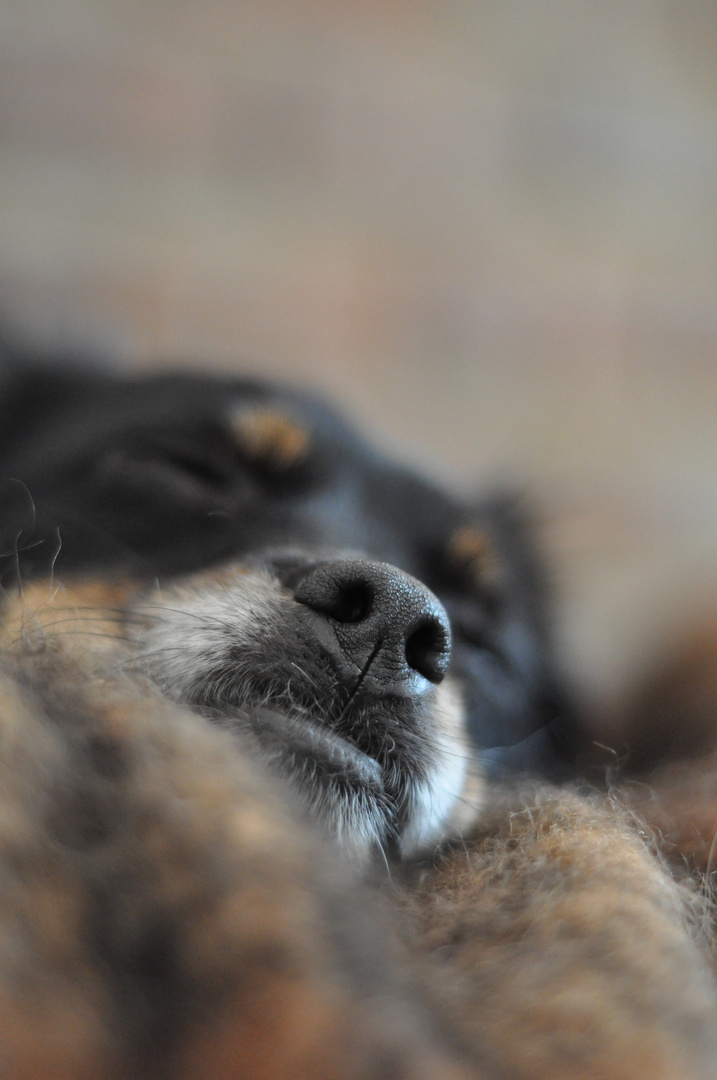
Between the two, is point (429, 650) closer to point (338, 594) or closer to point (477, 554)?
point (338, 594)

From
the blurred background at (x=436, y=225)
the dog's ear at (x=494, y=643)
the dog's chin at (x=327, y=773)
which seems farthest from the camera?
the blurred background at (x=436, y=225)

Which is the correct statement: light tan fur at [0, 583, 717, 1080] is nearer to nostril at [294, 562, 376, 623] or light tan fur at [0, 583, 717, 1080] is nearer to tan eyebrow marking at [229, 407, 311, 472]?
nostril at [294, 562, 376, 623]

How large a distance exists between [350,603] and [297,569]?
0.11 meters

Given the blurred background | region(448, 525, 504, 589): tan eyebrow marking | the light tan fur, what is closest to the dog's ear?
region(448, 525, 504, 589): tan eyebrow marking

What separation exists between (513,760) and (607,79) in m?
1.62

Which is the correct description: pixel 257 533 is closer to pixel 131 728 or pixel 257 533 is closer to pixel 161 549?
pixel 161 549

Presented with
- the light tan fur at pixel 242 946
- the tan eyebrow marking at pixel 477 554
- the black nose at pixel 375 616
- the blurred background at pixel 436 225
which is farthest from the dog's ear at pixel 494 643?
the light tan fur at pixel 242 946

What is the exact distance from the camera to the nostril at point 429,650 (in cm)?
65

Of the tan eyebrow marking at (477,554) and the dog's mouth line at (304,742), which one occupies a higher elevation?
the dog's mouth line at (304,742)

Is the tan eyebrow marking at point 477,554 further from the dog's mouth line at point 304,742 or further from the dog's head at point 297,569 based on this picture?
the dog's mouth line at point 304,742

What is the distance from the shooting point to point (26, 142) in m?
1.51

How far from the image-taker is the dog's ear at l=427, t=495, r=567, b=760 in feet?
3.35

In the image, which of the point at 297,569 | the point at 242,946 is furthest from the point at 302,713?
the point at 242,946

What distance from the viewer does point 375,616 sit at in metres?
0.61
